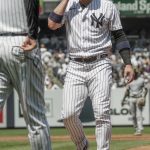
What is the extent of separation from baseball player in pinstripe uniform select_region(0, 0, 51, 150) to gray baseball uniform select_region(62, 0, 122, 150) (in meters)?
1.66

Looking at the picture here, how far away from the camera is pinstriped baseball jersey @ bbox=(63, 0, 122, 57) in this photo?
658 centimetres

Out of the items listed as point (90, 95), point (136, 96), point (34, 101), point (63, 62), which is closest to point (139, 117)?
point (136, 96)

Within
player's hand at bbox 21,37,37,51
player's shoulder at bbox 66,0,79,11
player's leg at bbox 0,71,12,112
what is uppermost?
player's shoulder at bbox 66,0,79,11

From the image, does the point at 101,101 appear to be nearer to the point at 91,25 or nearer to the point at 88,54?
the point at 88,54

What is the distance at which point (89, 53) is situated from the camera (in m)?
6.59

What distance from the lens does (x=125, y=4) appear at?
89.0 ft

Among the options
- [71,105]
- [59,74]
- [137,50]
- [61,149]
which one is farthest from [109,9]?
[137,50]

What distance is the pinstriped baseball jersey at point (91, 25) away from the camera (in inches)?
259

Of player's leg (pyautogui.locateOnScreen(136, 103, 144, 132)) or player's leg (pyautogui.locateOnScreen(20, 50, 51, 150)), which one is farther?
player's leg (pyautogui.locateOnScreen(136, 103, 144, 132))

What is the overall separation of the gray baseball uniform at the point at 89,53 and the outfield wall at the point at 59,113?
486 inches

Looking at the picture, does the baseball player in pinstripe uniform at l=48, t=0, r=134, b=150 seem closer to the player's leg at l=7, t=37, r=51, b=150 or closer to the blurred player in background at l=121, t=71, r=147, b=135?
the player's leg at l=7, t=37, r=51, b=150

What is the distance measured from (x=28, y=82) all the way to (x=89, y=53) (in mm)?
1828

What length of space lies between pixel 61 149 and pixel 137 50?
1619cm

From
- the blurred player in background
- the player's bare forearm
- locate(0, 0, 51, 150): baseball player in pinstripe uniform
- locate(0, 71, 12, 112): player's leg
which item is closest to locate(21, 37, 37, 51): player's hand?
locate(0, 0, 51, 150): baseball player in pinstripe uniform
